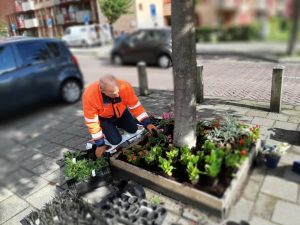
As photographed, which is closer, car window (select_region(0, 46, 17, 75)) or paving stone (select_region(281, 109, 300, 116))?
paving stone (select_region(281, 109, 300, 116))

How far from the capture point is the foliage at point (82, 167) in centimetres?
336

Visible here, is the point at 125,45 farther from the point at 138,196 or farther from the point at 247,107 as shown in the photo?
the point at 138,196

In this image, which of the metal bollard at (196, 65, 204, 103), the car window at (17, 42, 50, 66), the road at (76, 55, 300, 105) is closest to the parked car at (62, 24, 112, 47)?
the car window at (17, 42, 50, 66)

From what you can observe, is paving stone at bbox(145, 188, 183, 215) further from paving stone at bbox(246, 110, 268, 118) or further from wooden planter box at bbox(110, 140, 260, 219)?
paving stone at bbox(246, 110, 268, 118)

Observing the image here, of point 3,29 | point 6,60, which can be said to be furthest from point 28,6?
point 6,60

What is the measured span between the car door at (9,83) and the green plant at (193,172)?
260 centimetres

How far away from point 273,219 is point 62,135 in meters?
3.89

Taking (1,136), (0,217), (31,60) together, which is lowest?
(0,217)

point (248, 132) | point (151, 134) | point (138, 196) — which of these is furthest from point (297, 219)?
point (151, 134)

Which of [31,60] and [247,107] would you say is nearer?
[247,107]

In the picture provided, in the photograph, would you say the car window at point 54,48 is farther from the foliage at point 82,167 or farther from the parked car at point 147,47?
the parked car at point 147,47

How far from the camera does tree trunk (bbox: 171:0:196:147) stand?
9.66 feet

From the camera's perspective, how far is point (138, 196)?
3.08 metres

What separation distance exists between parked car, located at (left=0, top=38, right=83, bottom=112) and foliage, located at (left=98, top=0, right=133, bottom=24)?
5.50ft
